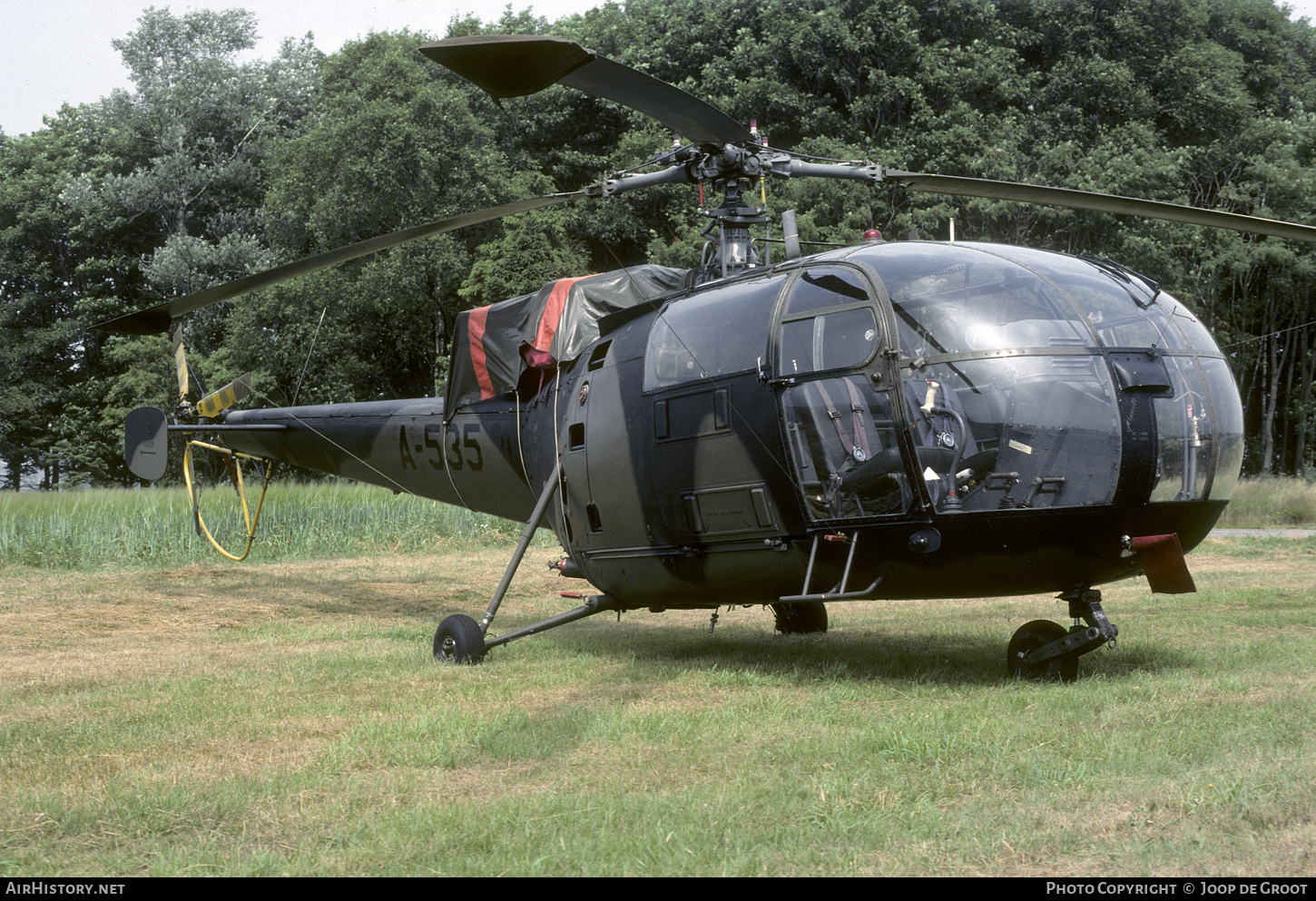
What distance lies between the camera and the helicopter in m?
5.50

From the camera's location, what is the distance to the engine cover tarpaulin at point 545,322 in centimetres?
803

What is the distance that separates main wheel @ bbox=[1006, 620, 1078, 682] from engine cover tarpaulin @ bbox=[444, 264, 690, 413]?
337 centimetres

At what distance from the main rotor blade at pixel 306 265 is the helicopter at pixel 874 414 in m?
0.05

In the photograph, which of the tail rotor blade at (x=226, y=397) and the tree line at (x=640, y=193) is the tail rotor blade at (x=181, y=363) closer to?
the tail rotor blade at (x=226, y=397)

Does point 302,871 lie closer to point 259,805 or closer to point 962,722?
point 259,805

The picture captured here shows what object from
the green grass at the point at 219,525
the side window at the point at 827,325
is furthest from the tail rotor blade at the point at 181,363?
the side window at the point at 827,325

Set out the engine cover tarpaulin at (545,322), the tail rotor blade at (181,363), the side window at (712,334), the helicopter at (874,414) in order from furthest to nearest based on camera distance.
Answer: the tail rotor blade at (181,363) < the engine cover tarpaulin at (545,322) < the side window at (712,334) < the helicopter at (874,414)

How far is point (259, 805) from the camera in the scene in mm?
4059

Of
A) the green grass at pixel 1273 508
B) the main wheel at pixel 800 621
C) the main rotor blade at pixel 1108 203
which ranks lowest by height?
the green grass at pixel 1273 508

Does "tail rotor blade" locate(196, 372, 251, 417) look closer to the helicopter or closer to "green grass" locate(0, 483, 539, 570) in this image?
the helicopter

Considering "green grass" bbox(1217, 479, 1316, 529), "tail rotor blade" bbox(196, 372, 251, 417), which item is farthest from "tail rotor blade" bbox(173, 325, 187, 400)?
"green grass" bbox(1217, 479, 1316, 529)

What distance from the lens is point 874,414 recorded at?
5691 mm

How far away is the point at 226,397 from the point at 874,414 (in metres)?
8.30

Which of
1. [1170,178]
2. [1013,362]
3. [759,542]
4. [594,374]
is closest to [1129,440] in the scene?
[1013,362]
